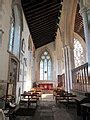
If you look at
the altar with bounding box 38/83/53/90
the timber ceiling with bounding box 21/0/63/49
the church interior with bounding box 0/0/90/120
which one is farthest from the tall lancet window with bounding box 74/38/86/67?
the timber ceiling with bounding box 21/0/63/49

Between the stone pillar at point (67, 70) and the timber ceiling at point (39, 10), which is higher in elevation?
the timber ceiling at point (39, 10)

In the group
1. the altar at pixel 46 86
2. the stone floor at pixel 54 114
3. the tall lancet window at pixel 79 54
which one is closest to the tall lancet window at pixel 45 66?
the altar at pixel 46 86

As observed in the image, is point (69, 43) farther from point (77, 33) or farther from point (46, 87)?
point (46, 87)

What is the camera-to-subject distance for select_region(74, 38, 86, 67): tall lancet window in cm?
1617

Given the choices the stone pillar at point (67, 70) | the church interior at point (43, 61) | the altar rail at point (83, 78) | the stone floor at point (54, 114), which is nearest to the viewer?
the stone floor at point (54, 114)

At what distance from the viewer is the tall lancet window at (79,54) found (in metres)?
16.2

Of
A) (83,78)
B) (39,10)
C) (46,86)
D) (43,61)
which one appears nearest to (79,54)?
(43,61)

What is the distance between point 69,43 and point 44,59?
28.8 feet

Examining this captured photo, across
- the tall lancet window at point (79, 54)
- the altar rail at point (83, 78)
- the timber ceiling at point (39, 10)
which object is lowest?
the altar rail at point (83, 78)

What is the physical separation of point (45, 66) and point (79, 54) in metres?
4.77

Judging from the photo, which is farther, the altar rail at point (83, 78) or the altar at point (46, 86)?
the altar at point (46, 86)

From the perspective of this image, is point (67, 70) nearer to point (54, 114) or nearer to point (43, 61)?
point (54, 114)

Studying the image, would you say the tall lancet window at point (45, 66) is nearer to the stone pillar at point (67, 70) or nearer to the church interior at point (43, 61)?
the church interior at point (43, 61)

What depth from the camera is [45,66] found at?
18.7 m
